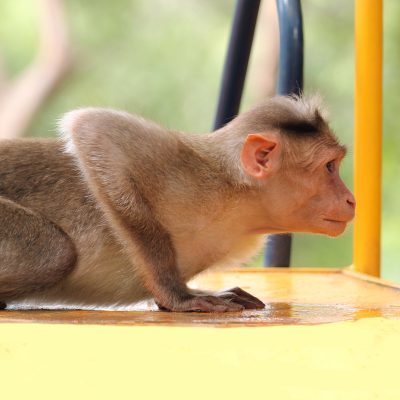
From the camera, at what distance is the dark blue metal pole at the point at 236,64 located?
151 inches

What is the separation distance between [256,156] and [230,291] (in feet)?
1.21

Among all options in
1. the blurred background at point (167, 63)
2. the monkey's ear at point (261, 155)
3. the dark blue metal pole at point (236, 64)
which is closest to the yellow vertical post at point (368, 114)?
the dark blue metal pole at point (236, 64)

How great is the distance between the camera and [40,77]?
11.4m

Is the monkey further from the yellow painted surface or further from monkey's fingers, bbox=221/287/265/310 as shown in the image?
the yellow painted surface

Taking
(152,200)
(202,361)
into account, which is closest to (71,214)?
(152,200)

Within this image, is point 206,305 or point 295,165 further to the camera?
point 295,165

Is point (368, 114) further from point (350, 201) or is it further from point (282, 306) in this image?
point (282, 306)

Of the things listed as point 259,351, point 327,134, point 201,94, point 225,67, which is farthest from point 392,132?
point 259,351

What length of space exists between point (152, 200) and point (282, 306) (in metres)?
0.44

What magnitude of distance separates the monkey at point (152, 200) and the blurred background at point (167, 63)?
8.13m

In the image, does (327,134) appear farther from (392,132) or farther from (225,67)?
(392,132)

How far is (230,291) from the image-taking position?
8.09ft

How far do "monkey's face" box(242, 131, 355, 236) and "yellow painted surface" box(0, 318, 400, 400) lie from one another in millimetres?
921

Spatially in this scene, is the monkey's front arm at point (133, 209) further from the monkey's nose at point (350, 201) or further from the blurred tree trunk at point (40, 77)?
the blurred tree trunk at point (40, 77)
